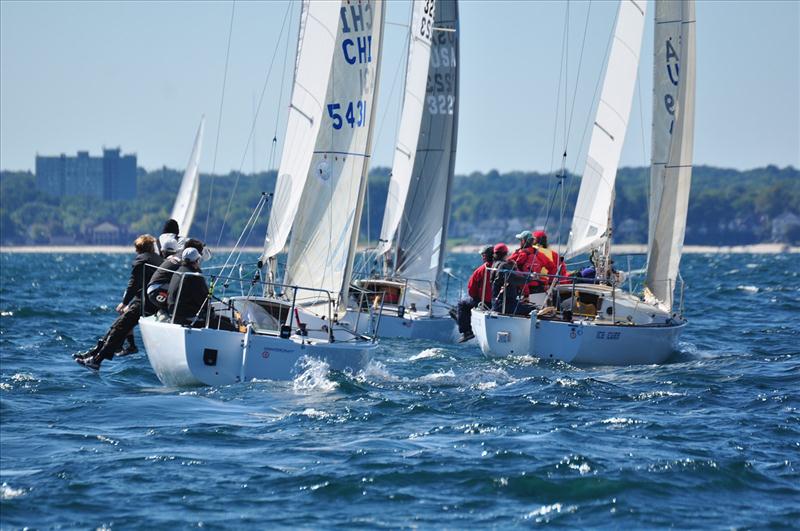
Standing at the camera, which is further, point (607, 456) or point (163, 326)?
point (163, 326)

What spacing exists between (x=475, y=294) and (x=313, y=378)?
5565 mm

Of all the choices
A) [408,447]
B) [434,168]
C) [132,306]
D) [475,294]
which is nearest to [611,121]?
[475,294]

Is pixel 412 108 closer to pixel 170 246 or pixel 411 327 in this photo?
pixel 411 327

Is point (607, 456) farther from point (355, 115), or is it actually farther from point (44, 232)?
point (44, 232)

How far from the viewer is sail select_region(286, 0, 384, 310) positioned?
17.8 m

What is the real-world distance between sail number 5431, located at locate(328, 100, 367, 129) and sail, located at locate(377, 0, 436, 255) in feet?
30.6

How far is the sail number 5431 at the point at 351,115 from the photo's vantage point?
17906 mm

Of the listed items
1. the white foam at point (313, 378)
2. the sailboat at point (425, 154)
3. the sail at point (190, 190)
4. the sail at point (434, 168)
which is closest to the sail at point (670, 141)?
the sailboat at point (425, 154)

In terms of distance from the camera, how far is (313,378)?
14.9 metres

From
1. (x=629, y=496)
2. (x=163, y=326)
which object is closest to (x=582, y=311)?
(x=163, y=326)

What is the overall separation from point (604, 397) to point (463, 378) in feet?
7.06

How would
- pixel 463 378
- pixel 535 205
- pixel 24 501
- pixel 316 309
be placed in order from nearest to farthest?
1. pixel 24 501
2. pixel 463 378
3. pixel 316 309
4. pixel 535 205

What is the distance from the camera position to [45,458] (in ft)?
35.8

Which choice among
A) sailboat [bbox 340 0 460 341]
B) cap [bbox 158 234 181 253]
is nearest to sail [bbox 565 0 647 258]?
sailboat [bbox 340 0 460 341]
